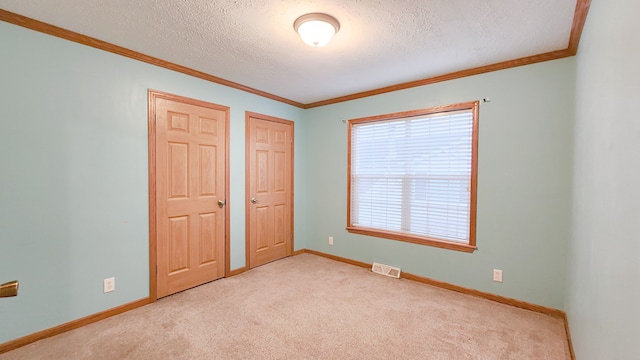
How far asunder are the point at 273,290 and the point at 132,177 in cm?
180

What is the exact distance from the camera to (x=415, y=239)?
319 cm

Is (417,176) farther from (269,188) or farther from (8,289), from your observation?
(8,289)

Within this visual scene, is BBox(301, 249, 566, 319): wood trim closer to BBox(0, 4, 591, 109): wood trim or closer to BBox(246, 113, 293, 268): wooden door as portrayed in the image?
BBox(246, 113, 293, 268): wooden door

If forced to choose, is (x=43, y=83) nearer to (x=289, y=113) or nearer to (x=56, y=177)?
(x=56, y=177)

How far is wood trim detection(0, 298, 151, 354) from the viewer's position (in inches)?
74.8

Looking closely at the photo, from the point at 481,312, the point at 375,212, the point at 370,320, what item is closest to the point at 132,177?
the point at 370,320

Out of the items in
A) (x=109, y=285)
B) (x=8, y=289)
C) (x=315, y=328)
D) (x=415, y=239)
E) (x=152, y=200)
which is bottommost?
(x=315, y=328)

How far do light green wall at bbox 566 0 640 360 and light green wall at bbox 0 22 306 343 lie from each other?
321 centimetres

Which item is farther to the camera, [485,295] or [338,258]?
[338,258]

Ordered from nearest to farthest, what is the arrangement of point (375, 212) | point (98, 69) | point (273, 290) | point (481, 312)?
point (98, 69)
point (481, 312)
point (273, 290)
point (375, 212)

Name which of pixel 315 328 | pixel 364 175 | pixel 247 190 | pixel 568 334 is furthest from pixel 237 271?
pixel 568 334

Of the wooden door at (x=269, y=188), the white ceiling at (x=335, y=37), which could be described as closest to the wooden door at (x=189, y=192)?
the wooden door at (x=269, y=188)

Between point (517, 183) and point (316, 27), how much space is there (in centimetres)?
233

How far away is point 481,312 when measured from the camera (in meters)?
2.46
